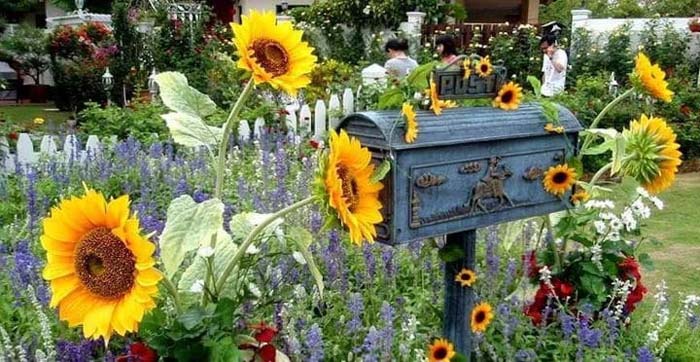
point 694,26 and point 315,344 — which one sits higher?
point 694,26

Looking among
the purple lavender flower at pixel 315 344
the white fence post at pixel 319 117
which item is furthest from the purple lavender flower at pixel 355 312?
the white fence post at pixel 319 117

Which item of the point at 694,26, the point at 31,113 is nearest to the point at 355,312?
the point at 694,26

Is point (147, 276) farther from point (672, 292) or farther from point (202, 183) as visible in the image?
point (672, 292)

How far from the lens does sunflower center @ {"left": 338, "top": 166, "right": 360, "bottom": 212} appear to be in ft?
6.09

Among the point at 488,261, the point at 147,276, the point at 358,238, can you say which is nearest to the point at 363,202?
the point at 358,238

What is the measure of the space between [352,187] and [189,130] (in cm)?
53

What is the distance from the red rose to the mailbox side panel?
0.71 m

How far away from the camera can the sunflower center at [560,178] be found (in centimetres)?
261

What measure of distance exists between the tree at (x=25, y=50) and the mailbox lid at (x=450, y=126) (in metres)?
18.2

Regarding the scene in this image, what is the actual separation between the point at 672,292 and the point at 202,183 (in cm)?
291

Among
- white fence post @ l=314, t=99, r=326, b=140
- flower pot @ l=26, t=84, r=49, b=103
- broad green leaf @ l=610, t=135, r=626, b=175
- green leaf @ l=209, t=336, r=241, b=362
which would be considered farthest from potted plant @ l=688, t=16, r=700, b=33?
flower pot @ l=26, t=84, r=49, b=103

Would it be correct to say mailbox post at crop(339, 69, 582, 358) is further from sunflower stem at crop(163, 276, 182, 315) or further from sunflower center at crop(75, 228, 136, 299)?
sunflower center at crop(75, 228, 136, 299)

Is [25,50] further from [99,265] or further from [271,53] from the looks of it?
[99,265]

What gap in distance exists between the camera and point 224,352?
75.0 inches
